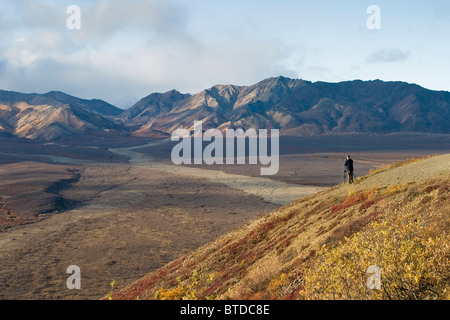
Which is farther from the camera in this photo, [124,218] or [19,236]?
[124,218]

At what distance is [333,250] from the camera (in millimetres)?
7727

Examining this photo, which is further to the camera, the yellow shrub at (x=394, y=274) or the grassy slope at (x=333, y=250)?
the grassy slope at (x=333, y=250)

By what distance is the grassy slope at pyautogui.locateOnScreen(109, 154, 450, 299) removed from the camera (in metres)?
6.53

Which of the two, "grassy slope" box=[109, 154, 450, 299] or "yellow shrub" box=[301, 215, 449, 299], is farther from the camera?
"grassy slope" box=[109, 154, 450, 299]

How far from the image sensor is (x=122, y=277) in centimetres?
2323

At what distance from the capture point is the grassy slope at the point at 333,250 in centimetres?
653

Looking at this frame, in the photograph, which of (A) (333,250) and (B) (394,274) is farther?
(A) (333,250)

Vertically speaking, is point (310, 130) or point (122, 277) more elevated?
point (310, 130)

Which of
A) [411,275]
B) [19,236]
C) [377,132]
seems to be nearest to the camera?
[411,275]

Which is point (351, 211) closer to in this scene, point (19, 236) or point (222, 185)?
point (19, 236)
